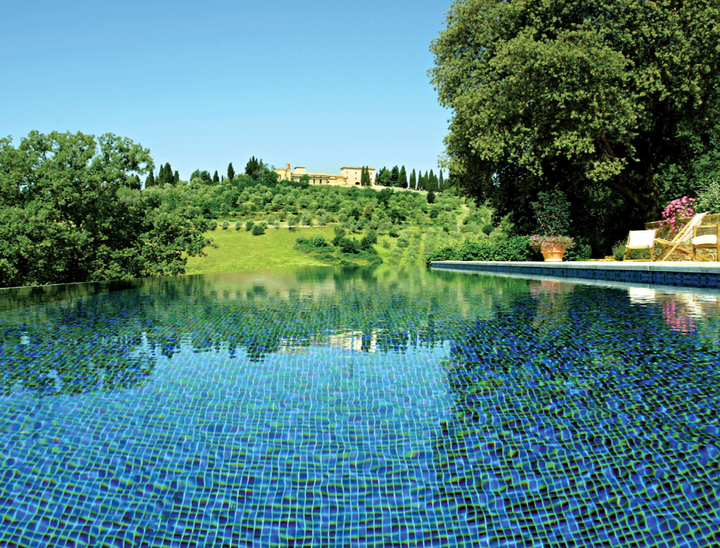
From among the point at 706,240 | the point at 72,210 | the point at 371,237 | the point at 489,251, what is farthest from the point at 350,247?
the point at 706,240

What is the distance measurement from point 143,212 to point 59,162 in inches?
161

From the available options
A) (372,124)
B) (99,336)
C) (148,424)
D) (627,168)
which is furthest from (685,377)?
(372,124)

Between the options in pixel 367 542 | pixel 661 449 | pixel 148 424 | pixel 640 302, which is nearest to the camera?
pixel 367 542

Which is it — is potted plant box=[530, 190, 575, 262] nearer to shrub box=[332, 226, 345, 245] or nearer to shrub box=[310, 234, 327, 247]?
shrub box=[332, 226, 345, 245]

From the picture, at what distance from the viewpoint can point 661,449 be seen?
2207 mm

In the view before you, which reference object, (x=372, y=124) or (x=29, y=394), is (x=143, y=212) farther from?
(x=29, y=394)

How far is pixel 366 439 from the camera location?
2.43 m

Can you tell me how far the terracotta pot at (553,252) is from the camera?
13.9m

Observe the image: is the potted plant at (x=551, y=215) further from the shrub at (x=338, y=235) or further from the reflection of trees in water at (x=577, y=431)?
the shrub at (x=338, y=235)

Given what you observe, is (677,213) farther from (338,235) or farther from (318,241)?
(338,235)

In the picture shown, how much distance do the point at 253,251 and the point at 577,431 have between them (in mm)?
36126

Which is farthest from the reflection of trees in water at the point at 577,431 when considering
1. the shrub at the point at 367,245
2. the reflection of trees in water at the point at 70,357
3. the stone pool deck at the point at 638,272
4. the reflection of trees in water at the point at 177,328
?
the shrub at the point at 367,245

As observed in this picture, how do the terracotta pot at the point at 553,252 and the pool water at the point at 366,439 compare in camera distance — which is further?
the terracotta pot at the point at 553,252

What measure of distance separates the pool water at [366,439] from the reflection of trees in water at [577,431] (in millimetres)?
11
